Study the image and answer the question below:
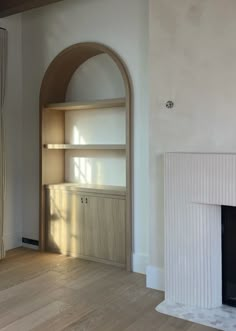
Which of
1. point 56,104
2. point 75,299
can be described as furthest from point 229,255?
point 56,104

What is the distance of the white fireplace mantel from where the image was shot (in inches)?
114

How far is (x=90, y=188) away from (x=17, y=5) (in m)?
2.08

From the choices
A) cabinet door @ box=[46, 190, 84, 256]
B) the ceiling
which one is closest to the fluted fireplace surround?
cabinet door @ box=[46, 190, 84, 256]

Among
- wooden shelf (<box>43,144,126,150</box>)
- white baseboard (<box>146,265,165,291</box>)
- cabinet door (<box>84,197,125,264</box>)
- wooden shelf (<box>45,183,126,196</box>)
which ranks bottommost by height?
white baseboard (<box>146,265,165,291</box>)

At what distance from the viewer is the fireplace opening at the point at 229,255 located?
118 inches

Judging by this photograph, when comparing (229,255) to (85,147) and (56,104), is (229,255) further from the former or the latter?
(56,104)

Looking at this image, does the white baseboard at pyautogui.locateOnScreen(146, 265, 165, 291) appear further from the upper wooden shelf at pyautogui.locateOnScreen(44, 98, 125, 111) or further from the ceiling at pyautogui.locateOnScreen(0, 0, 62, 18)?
the ceiling at pyautogui.locateOnScreen(0, 0, 62, 18)

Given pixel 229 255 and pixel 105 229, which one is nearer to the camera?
pixel 229 255

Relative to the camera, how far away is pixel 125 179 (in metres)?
4.21

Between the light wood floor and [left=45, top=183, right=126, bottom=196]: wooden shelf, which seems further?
[left=45, top=183, right=126, bottom=196]: wooden shelf

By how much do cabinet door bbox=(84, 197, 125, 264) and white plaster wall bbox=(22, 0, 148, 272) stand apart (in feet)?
→ 0.58

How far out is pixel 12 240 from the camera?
4.74 metres

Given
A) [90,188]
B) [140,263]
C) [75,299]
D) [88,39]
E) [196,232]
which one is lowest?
[75,299]

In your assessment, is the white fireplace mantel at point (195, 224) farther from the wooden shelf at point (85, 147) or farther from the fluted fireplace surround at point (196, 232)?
the wooden shelf at point (85, 147)
